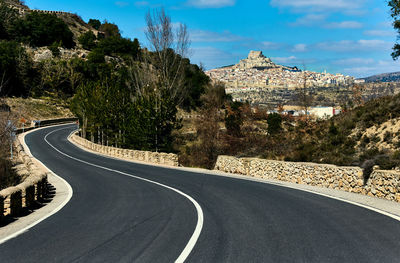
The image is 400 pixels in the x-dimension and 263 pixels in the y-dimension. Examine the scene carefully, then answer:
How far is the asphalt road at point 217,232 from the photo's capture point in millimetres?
5863

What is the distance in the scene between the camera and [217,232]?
7.40 meters

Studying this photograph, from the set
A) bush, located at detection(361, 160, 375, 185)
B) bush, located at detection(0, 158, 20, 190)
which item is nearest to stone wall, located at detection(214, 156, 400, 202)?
bush, located at detection(361, 160, 375, 185)

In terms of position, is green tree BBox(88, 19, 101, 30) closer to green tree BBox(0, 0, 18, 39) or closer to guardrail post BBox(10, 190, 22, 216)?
green tree BBox(0, 0, 18, 39)

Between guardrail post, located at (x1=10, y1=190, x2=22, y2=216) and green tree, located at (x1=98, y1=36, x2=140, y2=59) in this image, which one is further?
green tree, located at (x1=98, y1=36, x2=140, y2=59)

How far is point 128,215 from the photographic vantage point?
9586mm

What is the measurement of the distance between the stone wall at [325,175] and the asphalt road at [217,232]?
1773mm

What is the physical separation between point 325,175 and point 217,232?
901 cm

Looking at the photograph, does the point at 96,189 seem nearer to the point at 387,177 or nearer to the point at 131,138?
the point at 387,177

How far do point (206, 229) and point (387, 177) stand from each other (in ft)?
21.7

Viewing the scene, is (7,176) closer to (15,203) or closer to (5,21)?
(15,203)

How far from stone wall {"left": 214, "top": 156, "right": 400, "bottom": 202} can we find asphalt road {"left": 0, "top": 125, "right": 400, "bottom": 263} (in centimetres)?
177

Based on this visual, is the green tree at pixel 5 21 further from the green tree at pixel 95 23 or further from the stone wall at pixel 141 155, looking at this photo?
the stone wall at pixel 141 155

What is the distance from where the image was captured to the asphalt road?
586cm

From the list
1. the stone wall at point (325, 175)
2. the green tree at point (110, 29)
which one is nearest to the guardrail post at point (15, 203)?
the stone wall at point (325, 175)
